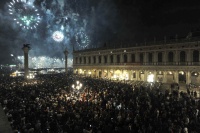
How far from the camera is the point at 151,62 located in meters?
48.1

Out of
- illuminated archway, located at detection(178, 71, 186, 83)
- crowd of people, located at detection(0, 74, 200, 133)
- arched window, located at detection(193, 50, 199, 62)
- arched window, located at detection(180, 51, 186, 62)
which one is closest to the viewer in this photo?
crowd of people, located at detection(0, 74, 200, 133)

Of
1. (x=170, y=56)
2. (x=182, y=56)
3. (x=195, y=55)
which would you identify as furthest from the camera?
(x=170, y=56)

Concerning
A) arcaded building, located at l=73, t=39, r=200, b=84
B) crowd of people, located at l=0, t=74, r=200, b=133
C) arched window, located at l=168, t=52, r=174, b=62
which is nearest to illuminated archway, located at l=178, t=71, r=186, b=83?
arcaded building, located at l=73, t=39, r=200, b=84

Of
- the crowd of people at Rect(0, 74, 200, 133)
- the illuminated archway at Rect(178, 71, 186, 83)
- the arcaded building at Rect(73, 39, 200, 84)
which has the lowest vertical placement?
the crowd of people at Rect(0, 74, 200, 133)

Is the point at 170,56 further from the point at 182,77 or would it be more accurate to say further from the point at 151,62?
the point at 182,77

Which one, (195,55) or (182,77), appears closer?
(195,55)

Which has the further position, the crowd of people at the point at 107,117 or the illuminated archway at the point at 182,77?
the illuminated archway at the point at 182,77

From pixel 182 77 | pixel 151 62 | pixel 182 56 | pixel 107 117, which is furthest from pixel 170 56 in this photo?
pixel 107 117

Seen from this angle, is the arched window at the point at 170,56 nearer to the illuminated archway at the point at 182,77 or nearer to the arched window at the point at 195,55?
the illuminated archway at the point at 182,77

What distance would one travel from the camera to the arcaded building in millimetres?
40531

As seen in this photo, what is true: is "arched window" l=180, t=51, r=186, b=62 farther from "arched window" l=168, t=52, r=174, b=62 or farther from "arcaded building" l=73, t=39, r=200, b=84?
"arched window" l=168, t=52, r=174, b=62

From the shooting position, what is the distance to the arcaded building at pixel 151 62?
4053 centimetres

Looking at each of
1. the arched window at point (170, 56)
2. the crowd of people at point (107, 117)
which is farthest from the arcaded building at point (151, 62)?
the crowd of people at point (107, 117)

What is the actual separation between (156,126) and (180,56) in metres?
30.9
